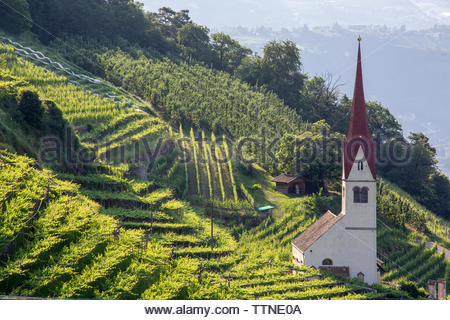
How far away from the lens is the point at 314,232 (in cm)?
3900

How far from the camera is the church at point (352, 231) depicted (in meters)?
37.4

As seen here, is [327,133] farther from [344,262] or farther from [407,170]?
[344,262]

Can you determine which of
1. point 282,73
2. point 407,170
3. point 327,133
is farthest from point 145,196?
point 282,73

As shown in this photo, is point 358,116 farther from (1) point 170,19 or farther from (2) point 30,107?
(1) point 170,19

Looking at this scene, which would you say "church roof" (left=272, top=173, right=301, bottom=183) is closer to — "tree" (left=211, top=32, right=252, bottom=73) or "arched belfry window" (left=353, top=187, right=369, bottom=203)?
"arched belfry window" (left=353, top=187, right=369, bottom=203)

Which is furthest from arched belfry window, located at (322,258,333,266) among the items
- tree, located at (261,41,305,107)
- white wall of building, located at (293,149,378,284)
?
tree, located at (261,41,305,107)

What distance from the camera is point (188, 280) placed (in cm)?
2633

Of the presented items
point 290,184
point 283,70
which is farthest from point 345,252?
point 283,70

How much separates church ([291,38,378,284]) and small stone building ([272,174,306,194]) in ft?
37.0

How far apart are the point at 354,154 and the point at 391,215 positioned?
12927 millimetres

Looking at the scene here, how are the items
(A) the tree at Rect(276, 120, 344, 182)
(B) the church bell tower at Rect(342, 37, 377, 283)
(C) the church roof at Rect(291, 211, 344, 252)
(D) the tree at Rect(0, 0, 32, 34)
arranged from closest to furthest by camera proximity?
(C) the church roof at Rect(291, 211, 344, 252) < (B) the church bell tower at Rect(342, 37, 377, 283) < (A) the tree at Rect(276, 120, 344, 182) < (D) the tree at Rect(0, 0, 32, 34)

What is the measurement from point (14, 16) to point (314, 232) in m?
45.1

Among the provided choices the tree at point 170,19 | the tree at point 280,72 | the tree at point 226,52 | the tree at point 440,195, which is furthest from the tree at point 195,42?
the tree at point 440,195

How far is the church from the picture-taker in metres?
37.4
